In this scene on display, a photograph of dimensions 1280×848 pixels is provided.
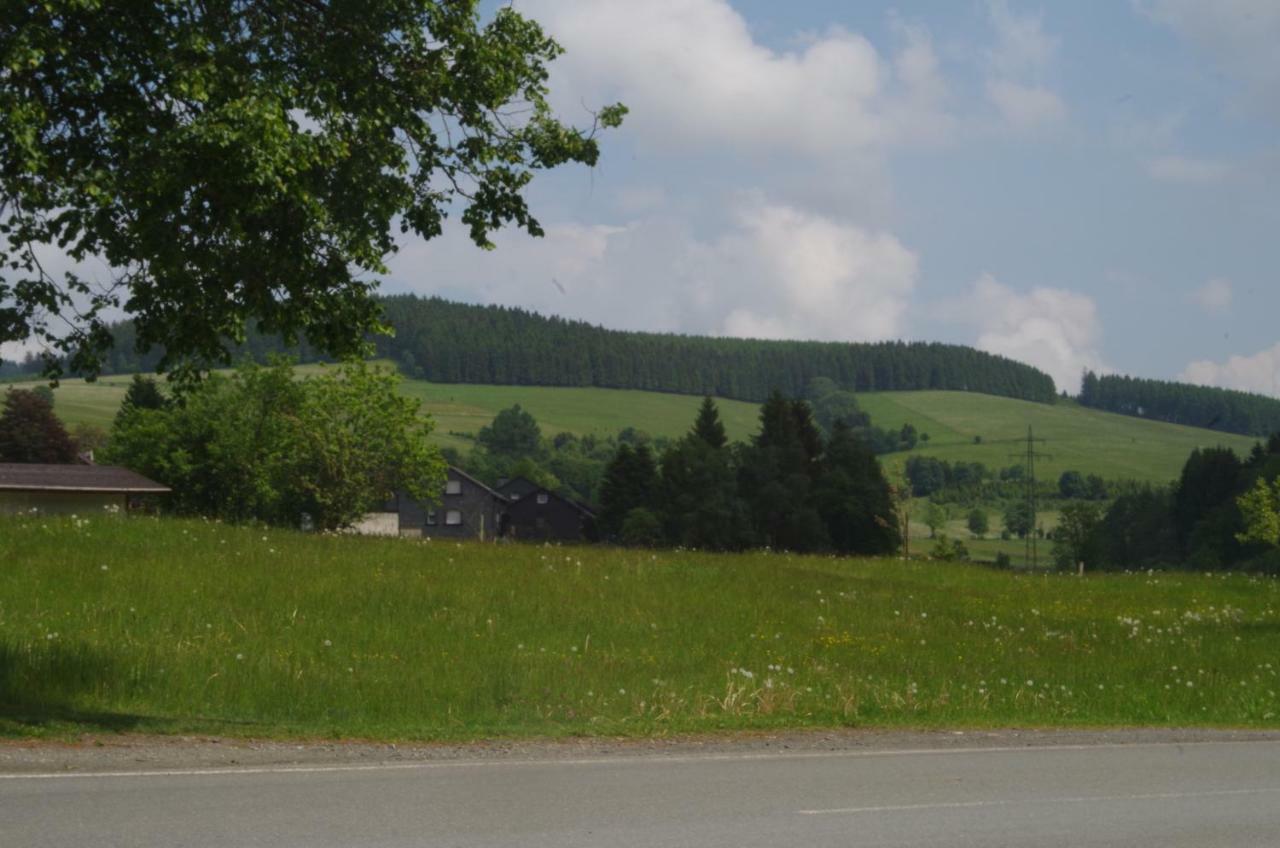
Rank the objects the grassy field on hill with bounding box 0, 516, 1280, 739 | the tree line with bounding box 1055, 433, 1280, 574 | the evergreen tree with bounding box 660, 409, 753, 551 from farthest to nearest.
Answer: the tree line with bounding box 1055, 433, 1280, 574
the evergreen tree with bounding box 660, 409, 753, 551
the grassy field on hill with bounding box 0, 516, 1280, 739

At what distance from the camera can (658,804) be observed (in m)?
10.1

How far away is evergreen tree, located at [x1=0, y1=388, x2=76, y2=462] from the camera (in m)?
92.9

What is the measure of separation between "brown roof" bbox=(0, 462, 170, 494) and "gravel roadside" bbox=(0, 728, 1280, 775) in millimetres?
48344

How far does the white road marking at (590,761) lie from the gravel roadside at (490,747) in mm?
121

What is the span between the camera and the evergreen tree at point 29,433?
92.9 m

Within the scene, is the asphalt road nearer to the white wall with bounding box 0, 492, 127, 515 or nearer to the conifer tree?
the white wall with bounding box 0, 492, 127, 515

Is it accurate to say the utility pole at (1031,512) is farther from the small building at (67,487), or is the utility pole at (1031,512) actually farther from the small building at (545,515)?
the small building at (67,487)

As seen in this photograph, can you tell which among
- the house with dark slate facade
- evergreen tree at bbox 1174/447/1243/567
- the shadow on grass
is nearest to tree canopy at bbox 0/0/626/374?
the shadow on grass

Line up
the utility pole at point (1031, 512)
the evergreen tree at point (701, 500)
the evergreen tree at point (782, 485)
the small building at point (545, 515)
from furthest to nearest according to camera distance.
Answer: the small building at point (545, 515)
the utility pole at point (1031, 512)
the evergreen tree at point (782, 485)
the evergreen tree at point (701, 500)

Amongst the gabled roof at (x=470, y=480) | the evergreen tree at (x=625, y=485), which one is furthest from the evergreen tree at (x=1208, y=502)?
the gabled roof at (x=470, y=480)

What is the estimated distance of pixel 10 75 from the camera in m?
12.5

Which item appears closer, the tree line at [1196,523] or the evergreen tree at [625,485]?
the tree line at [1196,523]

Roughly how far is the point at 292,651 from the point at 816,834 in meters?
10.6

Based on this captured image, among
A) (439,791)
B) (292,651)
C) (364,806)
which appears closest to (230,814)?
(364,806)
